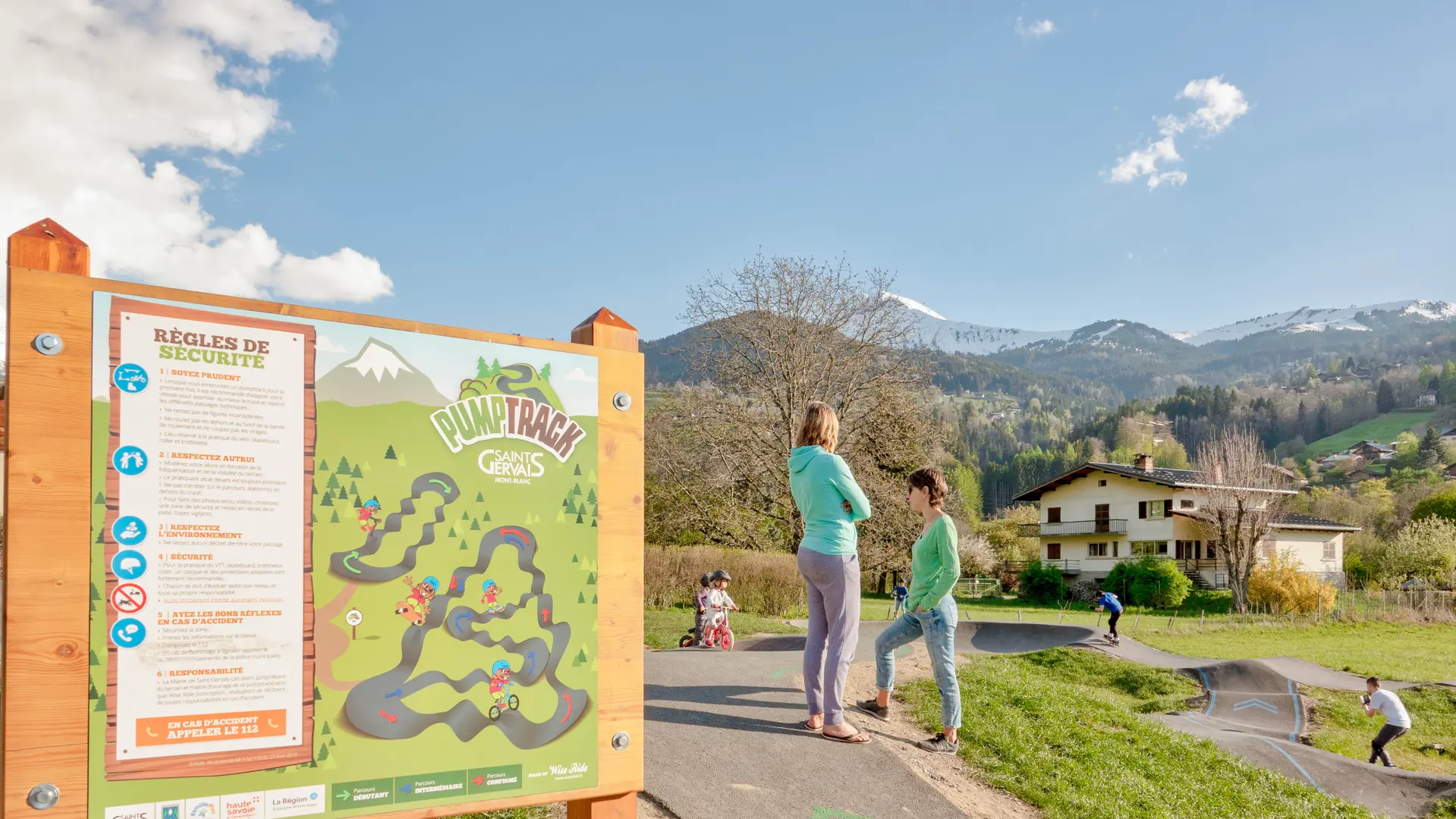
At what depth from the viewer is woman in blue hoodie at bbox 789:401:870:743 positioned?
5539 millimetres

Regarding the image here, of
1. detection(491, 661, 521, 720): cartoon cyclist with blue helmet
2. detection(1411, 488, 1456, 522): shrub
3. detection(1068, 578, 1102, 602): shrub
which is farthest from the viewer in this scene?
detection(1411, 488, 1456, 522): shrub

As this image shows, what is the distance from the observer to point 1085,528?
54469 millimetres

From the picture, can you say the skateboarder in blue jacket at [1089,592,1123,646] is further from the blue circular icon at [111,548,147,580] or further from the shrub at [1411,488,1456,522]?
the shrub at [1411,488,1456,522]

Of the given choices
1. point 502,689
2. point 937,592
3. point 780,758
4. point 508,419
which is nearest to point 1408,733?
point 937,592

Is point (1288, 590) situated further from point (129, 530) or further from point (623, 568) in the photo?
point (129, 530)

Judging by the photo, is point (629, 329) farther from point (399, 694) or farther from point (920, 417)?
point (920, 417)

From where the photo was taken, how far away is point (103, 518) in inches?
109

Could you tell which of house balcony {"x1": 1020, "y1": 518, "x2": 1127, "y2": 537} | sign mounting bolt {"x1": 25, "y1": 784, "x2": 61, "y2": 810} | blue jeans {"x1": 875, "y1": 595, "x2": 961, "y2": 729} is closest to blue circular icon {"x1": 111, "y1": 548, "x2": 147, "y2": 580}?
sign mounting bolt {"x1": 25, "y1": 784, "x2": 61, "y2": 810}

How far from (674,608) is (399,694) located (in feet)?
54.5

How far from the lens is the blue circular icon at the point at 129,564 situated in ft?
9.11

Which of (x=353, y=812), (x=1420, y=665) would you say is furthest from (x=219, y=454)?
(x=1420, y=665)

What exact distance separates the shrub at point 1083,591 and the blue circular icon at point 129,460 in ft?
156

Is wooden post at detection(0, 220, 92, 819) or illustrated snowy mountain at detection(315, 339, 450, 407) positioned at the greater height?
illustrated snowy mountain at detection(315, 339, 450, 407)

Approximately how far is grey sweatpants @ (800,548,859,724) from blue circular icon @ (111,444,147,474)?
3.76 metres
